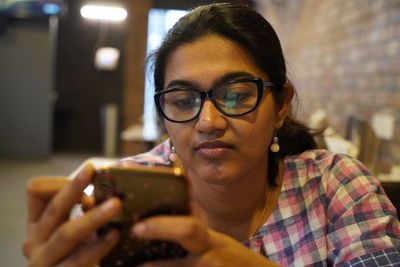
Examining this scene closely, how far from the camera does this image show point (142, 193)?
1.53 feet

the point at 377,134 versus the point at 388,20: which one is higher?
the point at 388,20

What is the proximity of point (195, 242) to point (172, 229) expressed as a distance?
4cm

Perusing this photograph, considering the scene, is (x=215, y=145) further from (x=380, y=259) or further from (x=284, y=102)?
(x=380, y=259)

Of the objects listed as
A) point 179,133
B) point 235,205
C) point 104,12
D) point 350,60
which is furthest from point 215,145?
point 104,12

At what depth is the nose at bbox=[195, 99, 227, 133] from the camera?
0.80 meters

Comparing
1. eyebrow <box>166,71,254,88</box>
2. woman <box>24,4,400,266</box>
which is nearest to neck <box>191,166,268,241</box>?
woman <box>24,4,400,266</box>

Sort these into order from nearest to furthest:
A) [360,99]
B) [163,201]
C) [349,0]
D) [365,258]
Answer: [163,201] → [365,258] → [360,99] → [349,0]

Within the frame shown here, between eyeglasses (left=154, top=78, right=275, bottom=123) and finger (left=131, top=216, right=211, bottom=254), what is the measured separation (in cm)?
42

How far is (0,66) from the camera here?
5344mm

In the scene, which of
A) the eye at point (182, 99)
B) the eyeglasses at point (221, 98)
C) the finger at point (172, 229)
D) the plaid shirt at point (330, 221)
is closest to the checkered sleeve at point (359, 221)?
the plaid shirt at point (330, 221)

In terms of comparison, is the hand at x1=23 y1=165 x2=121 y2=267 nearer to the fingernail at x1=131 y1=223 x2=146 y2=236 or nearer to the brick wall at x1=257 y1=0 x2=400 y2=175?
the fingernail at x1=131 y1=223 x2=146 y2=236

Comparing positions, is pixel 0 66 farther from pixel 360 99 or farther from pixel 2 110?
pixel 360 99

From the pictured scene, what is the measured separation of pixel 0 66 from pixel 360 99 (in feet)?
15.5

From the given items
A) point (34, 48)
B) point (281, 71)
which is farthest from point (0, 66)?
point (281, 71)
